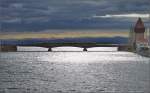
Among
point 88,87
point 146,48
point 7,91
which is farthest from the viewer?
point 146,48

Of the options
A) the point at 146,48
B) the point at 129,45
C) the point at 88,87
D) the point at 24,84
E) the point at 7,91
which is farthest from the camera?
the point at 129,45

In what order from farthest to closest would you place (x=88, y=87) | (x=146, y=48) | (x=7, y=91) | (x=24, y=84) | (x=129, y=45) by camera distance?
(x=129, y=45), (x=146, y=48), (x=24, y=84), (x=88, y=87), (x=7, y=91)

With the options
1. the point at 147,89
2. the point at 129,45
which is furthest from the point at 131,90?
the point at 129,45

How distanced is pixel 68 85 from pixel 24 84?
9.19 ft

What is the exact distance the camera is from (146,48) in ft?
343

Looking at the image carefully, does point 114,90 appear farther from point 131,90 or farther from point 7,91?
point 7,91

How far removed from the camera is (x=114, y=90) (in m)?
32.0

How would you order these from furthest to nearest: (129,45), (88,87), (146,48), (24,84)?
1. (129,45)
2. (146,48)
3. (24,84)
4. (88,87)

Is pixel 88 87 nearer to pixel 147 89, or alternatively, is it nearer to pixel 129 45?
pixel 147 89

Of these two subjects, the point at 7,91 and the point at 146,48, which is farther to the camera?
the point at 146,48

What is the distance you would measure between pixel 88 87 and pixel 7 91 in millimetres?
5231

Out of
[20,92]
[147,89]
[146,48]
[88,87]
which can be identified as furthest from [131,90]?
[146,48]

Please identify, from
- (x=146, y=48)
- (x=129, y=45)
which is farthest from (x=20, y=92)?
(x=129, y=45)

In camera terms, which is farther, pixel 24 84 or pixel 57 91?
pixel 24 84
